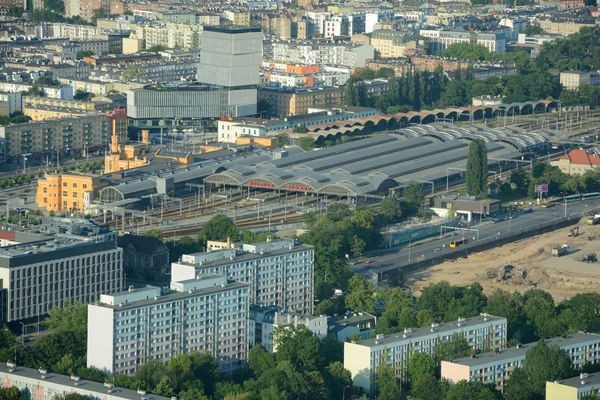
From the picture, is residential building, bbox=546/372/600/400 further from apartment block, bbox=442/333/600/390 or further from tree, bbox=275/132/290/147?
tree, bbox=275/132/290/147

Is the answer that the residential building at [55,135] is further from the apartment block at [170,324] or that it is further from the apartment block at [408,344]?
the apartment block at [408,344]

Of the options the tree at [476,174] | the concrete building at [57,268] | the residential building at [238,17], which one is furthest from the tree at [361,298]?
the residential building at [238,17]

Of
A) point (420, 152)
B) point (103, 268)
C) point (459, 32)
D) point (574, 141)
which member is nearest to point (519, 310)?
point (103, 268)

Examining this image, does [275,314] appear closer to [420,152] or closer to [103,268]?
[103,268]

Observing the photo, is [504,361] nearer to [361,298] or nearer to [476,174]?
[361,298]

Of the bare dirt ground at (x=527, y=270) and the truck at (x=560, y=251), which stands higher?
the truck at (x=560, y=251)

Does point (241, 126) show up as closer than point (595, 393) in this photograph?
No
